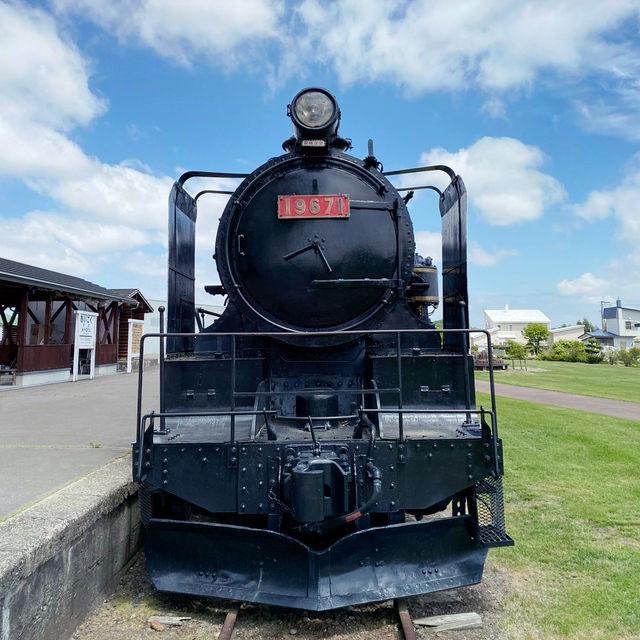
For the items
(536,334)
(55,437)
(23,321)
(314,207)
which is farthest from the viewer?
(536,334)

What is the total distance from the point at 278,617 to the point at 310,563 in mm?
499

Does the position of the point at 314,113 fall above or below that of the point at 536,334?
above

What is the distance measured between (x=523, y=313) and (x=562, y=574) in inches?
3176

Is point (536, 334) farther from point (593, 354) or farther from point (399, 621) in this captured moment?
point (399, 621)

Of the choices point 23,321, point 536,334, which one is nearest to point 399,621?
point 23,321

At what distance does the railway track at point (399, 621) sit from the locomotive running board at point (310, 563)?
0.45 ft

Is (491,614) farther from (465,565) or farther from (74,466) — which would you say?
(74,466)

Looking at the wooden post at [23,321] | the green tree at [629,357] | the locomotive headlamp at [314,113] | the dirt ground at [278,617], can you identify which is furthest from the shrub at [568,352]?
the locomotive headlamp at [314,113]

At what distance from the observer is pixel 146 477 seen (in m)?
3.18

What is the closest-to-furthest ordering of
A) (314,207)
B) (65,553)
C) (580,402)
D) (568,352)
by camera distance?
(65,553)
(314,207)
(580,402)
(568,352)

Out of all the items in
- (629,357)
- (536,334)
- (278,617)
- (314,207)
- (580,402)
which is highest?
(536,334)

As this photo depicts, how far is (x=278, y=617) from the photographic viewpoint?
322cm

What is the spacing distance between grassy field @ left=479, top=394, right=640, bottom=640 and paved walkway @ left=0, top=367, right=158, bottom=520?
147 inches

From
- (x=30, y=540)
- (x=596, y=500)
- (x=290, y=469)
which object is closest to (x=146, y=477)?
(x=30, y=540)
